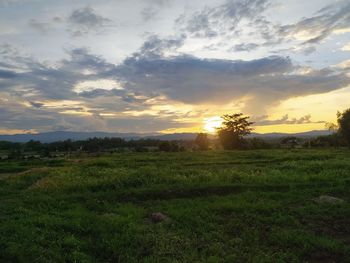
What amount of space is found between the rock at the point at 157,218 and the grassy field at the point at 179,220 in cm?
19

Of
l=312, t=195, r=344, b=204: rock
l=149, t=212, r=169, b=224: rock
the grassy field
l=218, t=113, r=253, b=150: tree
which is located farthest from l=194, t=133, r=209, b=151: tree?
l=149, t=212, r=169, b=224: rock

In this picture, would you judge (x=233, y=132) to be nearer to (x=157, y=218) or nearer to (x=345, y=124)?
(x=345, y=124)

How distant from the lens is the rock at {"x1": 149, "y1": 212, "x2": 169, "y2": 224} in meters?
14.4

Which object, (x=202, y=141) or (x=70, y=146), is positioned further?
(x=70, y=146)

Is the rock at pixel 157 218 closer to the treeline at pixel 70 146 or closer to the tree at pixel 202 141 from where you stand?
the tree at pixel 202 141

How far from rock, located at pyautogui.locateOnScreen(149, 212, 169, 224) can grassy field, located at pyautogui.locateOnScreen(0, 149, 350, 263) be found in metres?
0.19

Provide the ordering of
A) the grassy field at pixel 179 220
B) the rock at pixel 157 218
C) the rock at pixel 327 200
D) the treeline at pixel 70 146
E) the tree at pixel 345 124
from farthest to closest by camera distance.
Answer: the treeline at pixel 70 146
the tree at pixel 345 124
the rock at pixel 327 200
the rock at pixel 157 218
the grassy field at pixel 179 220

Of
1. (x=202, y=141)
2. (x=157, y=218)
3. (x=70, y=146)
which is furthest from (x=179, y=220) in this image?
(x=70, y=146)

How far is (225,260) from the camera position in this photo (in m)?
10.4

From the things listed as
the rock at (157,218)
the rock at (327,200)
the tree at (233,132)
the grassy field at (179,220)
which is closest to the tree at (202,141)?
the tree at (233,132)

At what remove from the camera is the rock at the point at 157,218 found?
14383 millimetres

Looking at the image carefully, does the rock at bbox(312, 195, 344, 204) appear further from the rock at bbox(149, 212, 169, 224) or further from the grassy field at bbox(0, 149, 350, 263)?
the rock at bbox(149, 212, 169, 224)

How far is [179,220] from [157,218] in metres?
0.82

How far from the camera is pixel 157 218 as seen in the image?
14492 millimetres
